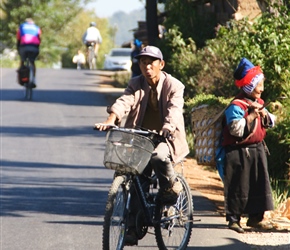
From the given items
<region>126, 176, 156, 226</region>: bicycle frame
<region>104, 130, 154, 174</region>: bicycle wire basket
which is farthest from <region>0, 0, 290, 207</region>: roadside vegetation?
<region>104, 130, 154, 174</region>: bicycle wire basket

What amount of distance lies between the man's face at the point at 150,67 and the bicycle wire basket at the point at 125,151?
777 millimetres

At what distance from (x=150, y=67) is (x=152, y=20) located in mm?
15039

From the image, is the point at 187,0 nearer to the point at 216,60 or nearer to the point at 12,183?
the point at 216,60

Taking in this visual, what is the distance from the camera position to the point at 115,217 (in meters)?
7.43

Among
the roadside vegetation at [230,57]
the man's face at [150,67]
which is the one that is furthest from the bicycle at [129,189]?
the roadside vegetation at [230,57]

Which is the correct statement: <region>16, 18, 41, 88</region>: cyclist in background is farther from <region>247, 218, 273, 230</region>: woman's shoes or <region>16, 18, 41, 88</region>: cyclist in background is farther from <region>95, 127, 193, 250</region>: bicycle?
<region>95, 127, 193, 250</region>: bicycle

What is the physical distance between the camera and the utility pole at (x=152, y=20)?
22828mm

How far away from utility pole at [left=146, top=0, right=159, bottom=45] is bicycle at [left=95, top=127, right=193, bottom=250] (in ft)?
48.5

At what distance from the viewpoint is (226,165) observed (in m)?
9.41

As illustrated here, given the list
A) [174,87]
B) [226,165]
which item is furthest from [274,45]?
[174,87]

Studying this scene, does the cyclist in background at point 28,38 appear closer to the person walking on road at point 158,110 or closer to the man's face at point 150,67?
the person walking on road at point 158,110

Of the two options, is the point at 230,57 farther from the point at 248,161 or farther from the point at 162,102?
the point at 162,102

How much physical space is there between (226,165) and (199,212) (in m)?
1.61

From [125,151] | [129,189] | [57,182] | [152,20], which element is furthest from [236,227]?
[152,20]
